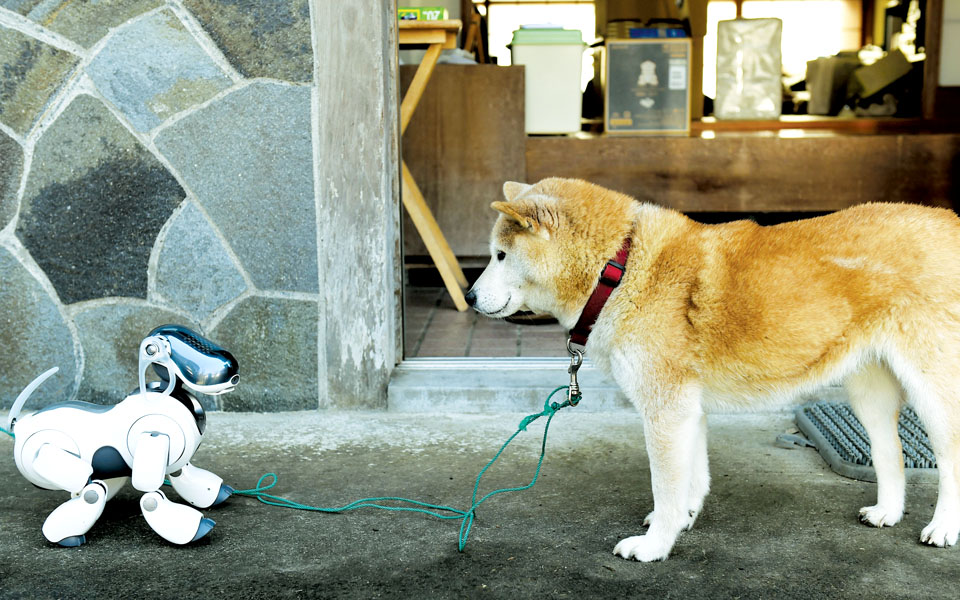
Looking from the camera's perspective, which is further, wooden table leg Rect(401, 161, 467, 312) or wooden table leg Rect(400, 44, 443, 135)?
wooden table leg Rect(401, 161, 467, 312)

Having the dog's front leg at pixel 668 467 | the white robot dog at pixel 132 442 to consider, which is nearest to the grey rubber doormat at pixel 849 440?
the dog's front leg at pixel 668 467

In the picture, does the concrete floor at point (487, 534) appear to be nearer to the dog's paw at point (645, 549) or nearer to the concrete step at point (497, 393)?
the dog's paw at point (645, 549)

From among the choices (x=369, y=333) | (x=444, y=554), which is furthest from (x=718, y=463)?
(x=369, y=333)

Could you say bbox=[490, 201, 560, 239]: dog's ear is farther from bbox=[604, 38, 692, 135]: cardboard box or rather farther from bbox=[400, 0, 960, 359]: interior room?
bbox=[604, 38, 692, 135]: cardboard box

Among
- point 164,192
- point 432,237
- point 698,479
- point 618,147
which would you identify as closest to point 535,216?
point 698,479

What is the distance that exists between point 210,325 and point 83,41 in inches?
53.0

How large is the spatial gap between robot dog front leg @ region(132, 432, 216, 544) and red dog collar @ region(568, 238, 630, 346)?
1363 millimetres

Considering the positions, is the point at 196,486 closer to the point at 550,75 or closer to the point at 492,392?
the point at 492,392

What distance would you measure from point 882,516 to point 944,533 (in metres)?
0.21

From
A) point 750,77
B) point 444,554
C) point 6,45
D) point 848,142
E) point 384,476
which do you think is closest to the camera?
point 444,554

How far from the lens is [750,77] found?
723 centimetres

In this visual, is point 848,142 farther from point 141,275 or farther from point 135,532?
point 135,532

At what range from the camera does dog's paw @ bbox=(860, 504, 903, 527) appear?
10.1 ft

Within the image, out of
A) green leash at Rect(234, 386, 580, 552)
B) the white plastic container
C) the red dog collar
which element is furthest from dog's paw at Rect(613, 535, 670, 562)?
the white plastic container
